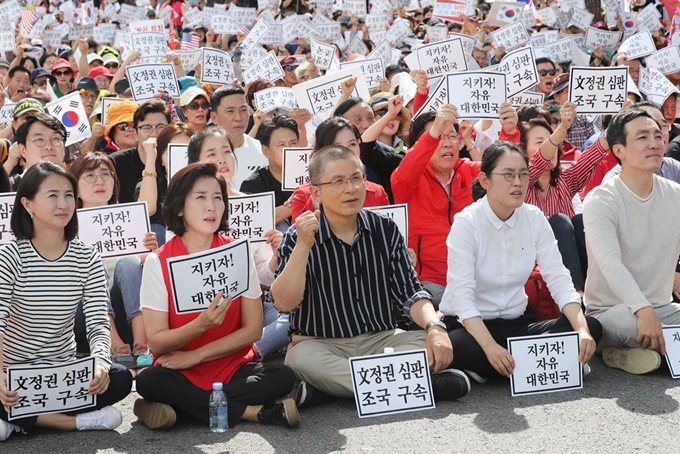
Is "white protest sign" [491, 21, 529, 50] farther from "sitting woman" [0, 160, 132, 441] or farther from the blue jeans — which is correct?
"sitting woman" [0, 160, 132, 441]

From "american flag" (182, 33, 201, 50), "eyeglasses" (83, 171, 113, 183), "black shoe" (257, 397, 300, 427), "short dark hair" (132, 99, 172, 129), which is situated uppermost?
"american flag" (182, 33, 201, 50)

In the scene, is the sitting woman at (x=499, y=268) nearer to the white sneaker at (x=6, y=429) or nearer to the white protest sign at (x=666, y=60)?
the white sneaker at (x=6, y=429)

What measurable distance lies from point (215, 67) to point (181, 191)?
567cm

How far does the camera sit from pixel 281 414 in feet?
15.2

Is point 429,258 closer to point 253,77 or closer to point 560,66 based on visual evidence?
point 253,77

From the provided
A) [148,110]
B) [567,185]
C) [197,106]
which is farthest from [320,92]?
[567,185]

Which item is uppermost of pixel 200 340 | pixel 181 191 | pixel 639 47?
pixel 639 47

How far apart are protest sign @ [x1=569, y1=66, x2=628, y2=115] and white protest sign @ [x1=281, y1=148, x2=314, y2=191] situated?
232 centimetres

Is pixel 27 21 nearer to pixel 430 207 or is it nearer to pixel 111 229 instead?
pixel 111 229

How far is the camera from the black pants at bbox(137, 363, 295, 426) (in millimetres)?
4629

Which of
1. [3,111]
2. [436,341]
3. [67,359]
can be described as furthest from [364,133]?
[3,111]

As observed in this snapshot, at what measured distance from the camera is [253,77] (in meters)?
10.3

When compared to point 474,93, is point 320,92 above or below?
above

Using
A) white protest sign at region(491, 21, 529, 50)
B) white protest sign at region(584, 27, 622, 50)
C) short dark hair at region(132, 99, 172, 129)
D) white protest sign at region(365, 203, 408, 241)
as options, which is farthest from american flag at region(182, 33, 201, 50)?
white protest sign at region(365, 203, 408, 241)
